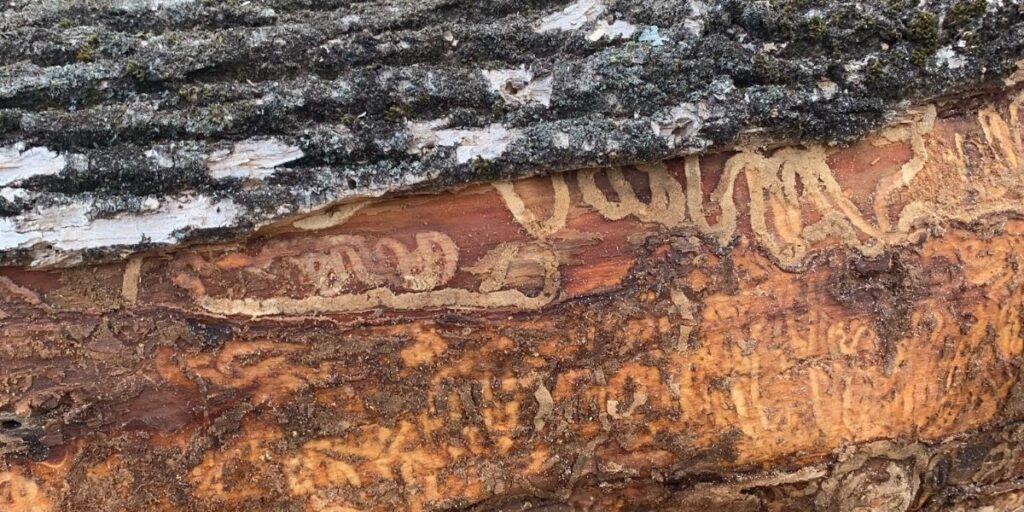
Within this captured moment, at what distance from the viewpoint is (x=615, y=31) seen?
7.41ft

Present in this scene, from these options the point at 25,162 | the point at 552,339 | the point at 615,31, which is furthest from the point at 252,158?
the point at 615,31

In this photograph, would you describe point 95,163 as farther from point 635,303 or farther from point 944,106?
point 944,106

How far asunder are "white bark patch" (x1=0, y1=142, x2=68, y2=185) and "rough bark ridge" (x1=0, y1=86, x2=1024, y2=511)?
302mm

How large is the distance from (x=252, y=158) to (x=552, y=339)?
41.4 inches

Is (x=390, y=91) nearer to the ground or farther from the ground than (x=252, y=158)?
farther from the ground

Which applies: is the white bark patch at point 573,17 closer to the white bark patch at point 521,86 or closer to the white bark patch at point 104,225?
the white bark patch at point 521,86

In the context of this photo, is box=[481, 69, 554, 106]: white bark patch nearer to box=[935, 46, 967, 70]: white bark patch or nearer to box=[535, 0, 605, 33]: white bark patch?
box=[535, 0, 605, 33]: white bark patch

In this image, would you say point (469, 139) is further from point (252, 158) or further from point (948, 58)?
point (948, 58)

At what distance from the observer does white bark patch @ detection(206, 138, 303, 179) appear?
2.06 metres

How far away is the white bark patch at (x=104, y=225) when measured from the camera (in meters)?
2.00

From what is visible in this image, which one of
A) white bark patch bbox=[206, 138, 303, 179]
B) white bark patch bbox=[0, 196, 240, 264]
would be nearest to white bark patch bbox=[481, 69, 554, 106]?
white bark patch bbox=[206, 138, 303, 179]

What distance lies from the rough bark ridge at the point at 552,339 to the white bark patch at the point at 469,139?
136 mm

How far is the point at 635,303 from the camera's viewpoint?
91.1 inches

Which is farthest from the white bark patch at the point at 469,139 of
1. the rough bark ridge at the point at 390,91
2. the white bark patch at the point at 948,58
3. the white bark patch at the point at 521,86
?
the white bark patch at the point at 948,58
